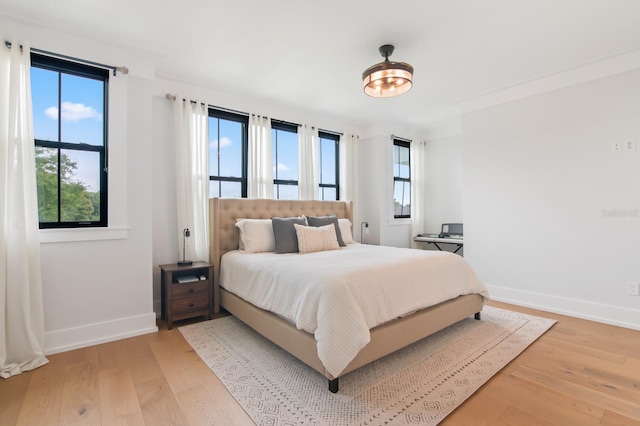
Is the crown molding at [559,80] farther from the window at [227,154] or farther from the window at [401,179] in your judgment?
the window at [227,154]

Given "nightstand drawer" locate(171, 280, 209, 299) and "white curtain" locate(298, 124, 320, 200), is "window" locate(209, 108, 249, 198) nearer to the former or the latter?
"white curtain" locate(298, 124, 320, 200)

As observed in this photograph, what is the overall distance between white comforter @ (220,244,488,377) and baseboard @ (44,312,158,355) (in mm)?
841

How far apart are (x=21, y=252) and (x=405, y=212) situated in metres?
5.09

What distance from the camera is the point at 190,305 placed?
10.1 ft

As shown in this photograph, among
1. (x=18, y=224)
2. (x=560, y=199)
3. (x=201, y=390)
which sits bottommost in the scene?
(x=201, y=390)

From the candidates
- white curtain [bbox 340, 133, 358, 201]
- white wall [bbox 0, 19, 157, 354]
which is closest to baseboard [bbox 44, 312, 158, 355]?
white wall [bbox 0, 19, 157, 354]

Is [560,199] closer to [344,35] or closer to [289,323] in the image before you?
[344,35]

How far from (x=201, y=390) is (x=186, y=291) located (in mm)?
1292

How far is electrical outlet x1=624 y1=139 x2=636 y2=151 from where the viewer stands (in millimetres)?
2912

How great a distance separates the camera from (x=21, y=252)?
2260 millimetres

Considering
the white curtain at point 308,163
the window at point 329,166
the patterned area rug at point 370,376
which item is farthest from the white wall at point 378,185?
the patterned area rug at point 370,376

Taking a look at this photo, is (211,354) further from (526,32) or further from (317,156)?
(526,32)

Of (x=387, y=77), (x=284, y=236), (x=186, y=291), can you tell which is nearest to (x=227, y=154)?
(x=284, y=236)

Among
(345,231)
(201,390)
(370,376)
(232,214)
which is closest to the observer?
(201,390)
